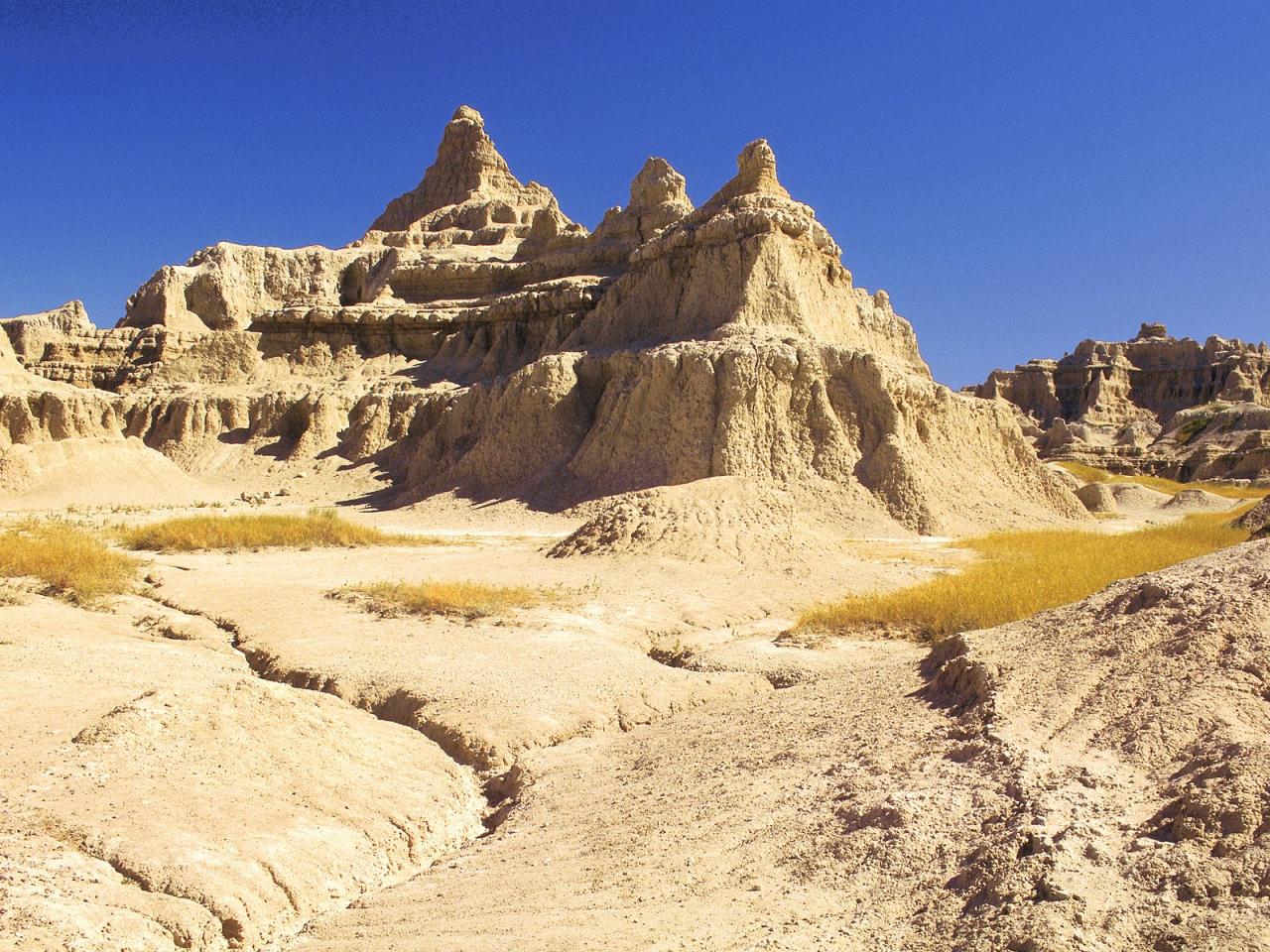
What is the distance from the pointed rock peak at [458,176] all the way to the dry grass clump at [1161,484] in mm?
36965

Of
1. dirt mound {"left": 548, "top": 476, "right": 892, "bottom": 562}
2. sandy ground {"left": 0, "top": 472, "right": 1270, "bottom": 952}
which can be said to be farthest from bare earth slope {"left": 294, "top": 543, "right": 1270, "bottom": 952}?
dirt mound {"left": 548, "top": 476, "right": 892, "bottom": 562}

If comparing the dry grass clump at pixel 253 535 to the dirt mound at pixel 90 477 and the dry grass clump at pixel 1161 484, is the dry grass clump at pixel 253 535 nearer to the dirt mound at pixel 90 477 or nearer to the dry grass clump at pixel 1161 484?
the dirt mound at pixel 90 477

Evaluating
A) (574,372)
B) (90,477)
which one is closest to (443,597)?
(574,372)

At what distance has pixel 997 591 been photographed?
973cm

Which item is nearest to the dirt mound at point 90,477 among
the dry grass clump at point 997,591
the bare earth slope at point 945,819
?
the dry grass clump at point 997,591

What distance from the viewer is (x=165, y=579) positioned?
11.8 meters

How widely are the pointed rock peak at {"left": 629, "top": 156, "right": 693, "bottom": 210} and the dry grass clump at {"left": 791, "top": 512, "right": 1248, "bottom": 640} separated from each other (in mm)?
27374

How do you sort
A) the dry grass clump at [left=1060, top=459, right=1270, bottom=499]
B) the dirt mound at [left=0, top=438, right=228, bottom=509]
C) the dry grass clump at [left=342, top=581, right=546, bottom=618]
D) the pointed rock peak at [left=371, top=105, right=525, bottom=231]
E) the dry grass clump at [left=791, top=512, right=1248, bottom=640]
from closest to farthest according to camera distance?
the dry grass clump at [left=791, top=512, right=1248, bottom=640]
the dry grass clump at [left=342, top=581, right=546, bottom=618]
the dirt mound at [left=0, top=438, right=228, bottom=509]
the dry grass clump at [left=1060, top=459, right=1270, bottom=499]
the pointed rock peak at [left=371, top=105, right=525, bottom=231]

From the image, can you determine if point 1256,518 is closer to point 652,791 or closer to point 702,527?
point 702,527

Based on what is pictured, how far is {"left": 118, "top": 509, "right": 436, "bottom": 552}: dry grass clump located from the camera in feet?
49.8

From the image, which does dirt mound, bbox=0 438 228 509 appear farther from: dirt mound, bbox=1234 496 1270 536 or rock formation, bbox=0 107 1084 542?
dirt mound, bbox=1234 496 1270 536

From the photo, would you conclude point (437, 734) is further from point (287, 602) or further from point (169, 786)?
point (287, 602)

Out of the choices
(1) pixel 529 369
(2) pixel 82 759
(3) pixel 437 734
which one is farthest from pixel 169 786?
(1) pixel 529 369

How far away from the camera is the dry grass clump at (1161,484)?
1443 inches
